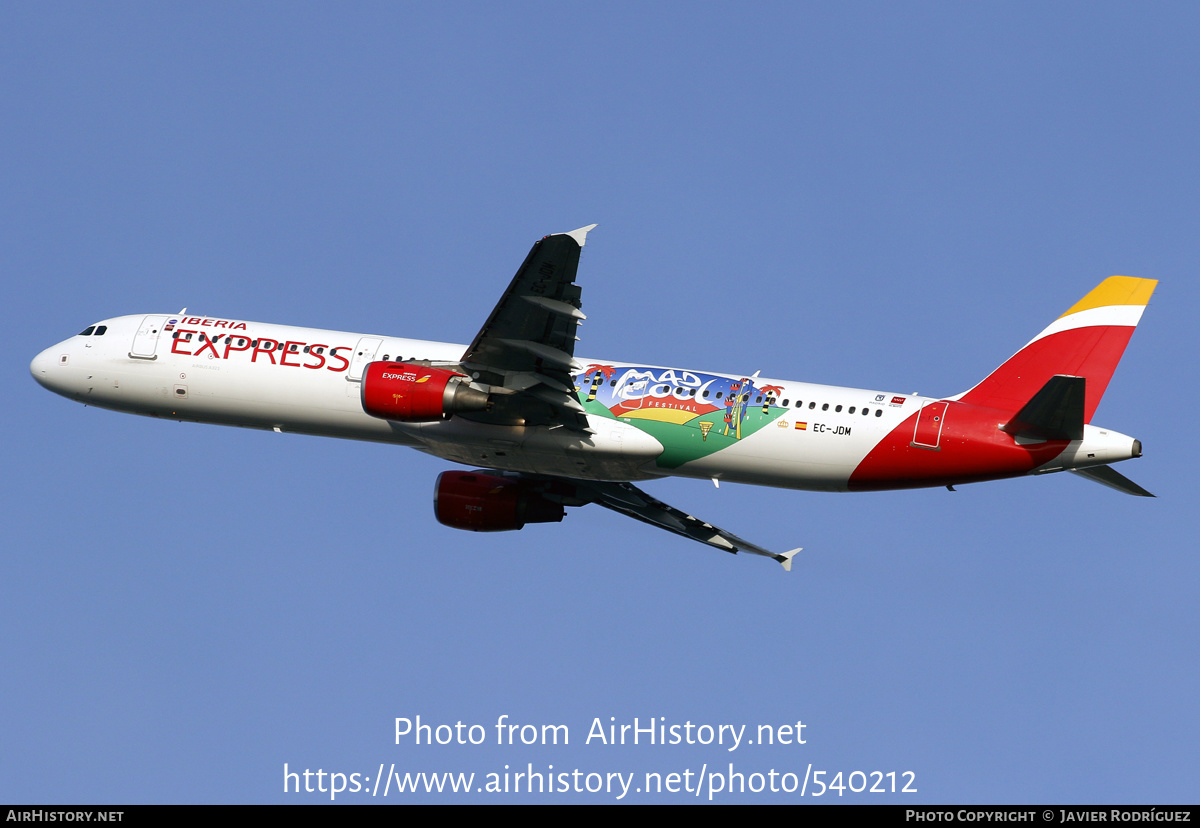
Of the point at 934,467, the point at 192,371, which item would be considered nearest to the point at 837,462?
the point at 934,467

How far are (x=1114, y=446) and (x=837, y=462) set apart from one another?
6.88m

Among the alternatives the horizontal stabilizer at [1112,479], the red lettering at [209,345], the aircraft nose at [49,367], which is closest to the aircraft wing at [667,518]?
the horizontal stabilizer at [1112,479]

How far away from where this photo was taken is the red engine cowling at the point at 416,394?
34.0 metres

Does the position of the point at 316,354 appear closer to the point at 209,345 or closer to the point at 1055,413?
the point at 209,345

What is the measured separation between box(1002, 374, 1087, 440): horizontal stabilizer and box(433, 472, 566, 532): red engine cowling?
Result: 14.2m

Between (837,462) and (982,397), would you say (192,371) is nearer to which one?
(837,462)

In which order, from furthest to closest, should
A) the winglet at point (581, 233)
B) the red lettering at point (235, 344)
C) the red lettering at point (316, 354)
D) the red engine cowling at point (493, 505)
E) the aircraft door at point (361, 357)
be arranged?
the red engine cowling at point (493, 505) → the red lettering at point (235, 344) → the red lettering at point (316, 354) → the aircraft door at point (361, 357) → the winglet at point (581, 233)

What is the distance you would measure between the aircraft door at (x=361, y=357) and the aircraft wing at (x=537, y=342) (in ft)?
13.8

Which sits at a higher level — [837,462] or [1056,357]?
[1056,357]

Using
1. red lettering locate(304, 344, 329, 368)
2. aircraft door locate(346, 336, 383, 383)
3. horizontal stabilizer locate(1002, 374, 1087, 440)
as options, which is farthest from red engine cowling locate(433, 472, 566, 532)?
horizontal stabilizer locate(1002, 374, 1087, 440)

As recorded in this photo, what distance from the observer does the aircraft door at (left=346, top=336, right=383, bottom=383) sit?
121 feet

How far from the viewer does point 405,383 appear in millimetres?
34188

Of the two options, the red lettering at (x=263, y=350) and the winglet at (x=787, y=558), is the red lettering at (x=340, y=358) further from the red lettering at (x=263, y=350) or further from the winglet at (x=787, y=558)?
the winglet at (x=787, y=558)

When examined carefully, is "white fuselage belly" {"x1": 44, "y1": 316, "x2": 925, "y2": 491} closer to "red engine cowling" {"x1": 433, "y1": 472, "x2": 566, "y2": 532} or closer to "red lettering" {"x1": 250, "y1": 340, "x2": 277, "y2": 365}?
"red lettering" {"x1": 250, "y1": 340, "x2": 277, "y2": 365}
